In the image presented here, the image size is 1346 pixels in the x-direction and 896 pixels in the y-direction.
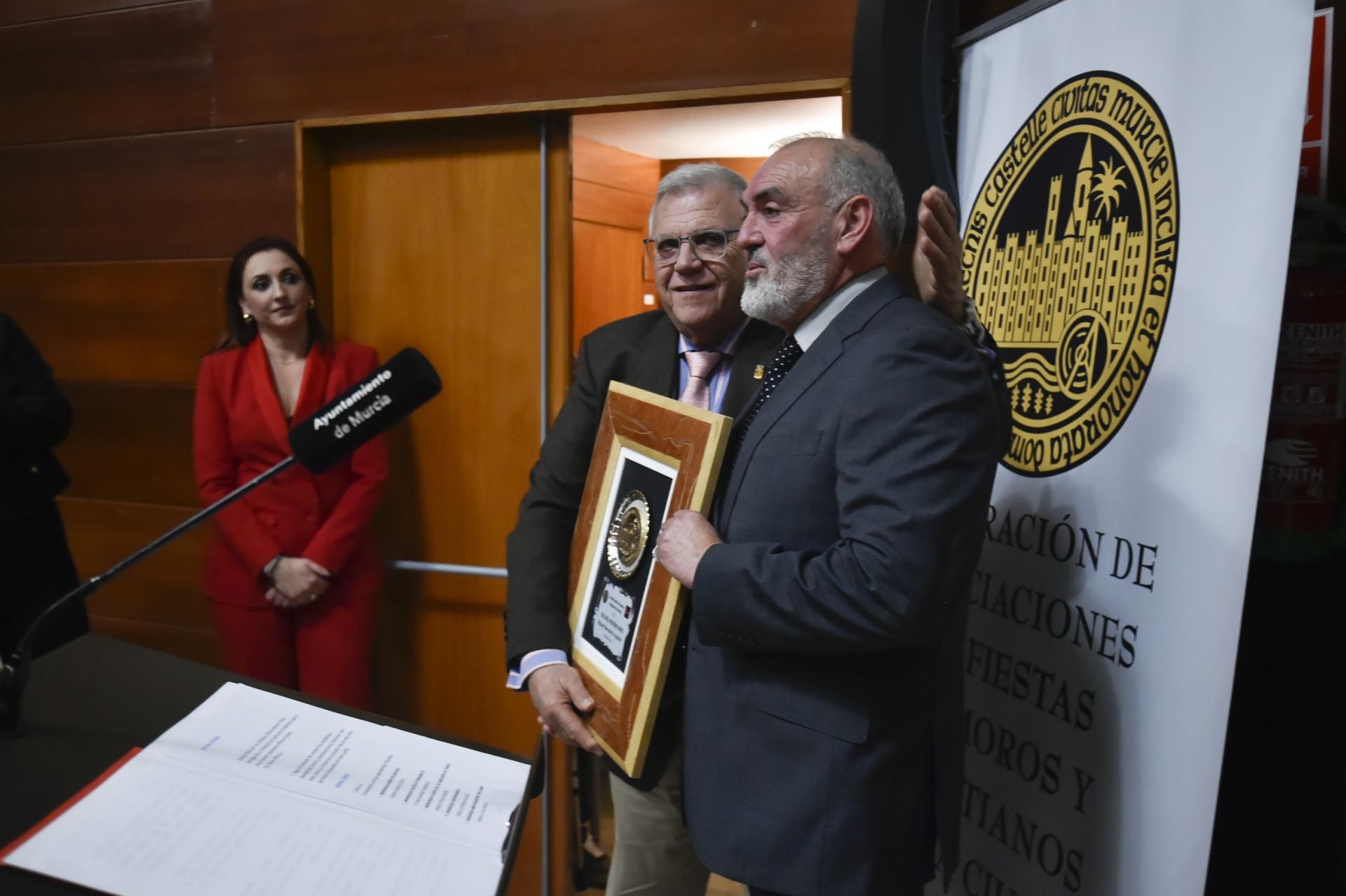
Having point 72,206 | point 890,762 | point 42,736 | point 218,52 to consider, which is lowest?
point 890,762

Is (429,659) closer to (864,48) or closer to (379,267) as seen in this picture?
(379,267)

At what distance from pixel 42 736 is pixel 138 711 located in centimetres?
8

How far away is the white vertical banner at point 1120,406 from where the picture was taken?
3.55ft

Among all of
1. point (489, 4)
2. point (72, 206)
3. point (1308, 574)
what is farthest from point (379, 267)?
point (1308, 574)

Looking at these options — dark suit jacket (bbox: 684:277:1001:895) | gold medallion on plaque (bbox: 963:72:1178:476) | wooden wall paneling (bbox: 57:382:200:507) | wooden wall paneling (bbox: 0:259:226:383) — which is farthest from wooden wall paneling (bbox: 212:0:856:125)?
dark suit jacket (bbox: 684:277:1001:895)

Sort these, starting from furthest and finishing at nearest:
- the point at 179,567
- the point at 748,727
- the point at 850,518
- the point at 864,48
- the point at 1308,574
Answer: the point at 179,567
the point at 864,48
the point at 1308,574
the point at 748,727
the point at 850,518

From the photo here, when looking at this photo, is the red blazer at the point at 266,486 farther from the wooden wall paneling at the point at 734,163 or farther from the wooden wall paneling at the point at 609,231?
the wooden wall paneling at the point at 734,163

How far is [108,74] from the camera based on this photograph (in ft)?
9.02

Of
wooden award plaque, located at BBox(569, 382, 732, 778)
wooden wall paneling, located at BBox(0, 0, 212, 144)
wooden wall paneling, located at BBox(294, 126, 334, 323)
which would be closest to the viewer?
wooden award plaque, located at BBox(569, 382, 732, 778)

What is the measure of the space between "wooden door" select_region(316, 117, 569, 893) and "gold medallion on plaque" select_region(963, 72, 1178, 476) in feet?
4.02

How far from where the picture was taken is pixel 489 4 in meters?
2.31

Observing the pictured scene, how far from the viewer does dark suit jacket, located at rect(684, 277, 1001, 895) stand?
1021 millimetres

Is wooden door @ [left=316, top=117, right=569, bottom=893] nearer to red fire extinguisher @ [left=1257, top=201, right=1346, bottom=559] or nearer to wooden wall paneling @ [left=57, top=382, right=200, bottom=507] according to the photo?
wooden wall paneling @ [left=57, top=382, right=200, bottom=507]

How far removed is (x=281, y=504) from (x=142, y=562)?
0.96m
